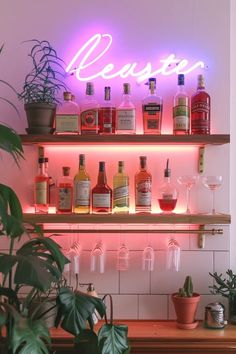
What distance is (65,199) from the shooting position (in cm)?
203

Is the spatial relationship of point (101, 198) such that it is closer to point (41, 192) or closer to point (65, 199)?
point (65, 199)

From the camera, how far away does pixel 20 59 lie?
85.1 inches

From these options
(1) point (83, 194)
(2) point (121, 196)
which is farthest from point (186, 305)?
(1) point (83, 194)

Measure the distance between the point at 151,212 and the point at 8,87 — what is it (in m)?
0.92

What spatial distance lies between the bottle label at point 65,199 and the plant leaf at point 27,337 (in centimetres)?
68

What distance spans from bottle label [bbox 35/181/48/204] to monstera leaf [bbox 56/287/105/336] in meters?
0.53

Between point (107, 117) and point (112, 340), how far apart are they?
0.96m

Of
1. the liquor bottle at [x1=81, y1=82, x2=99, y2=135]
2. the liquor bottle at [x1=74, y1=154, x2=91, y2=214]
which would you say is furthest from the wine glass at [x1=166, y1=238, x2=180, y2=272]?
the liquor bottle at [x1=81, y1=82, x2=99, y2=135]

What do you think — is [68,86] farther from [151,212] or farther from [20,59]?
[151,212]

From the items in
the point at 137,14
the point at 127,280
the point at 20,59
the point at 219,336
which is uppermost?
the point at 137,14

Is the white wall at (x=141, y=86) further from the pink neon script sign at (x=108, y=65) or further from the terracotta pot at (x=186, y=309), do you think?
the terracotta pot at (x=186, y=309)

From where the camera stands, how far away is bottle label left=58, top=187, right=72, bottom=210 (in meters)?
2.03

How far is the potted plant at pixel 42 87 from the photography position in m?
1.99

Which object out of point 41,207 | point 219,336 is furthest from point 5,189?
point 219,336
